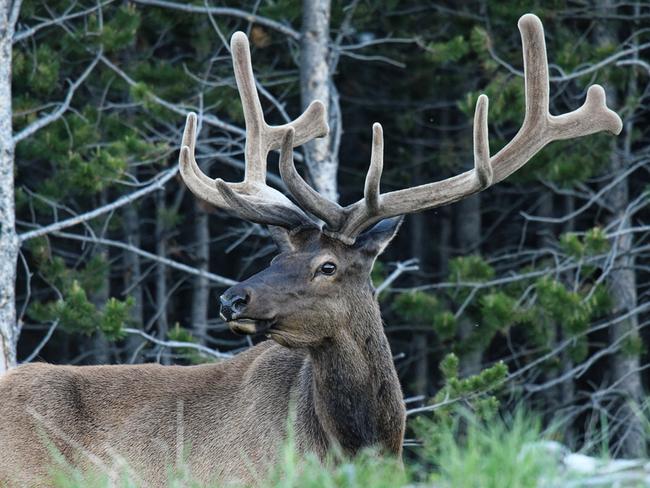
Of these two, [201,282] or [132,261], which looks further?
[132,261]

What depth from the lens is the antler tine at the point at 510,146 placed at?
6.64 metres

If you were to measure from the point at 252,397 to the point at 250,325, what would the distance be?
798 millimetres

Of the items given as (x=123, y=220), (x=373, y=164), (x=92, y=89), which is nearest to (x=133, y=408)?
(x=373, y=164)

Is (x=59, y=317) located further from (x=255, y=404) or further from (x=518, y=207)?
(x=518, y=207)

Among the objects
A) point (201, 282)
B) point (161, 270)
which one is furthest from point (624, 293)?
point (161, 270)

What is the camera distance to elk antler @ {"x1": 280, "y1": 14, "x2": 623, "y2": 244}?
657 cm

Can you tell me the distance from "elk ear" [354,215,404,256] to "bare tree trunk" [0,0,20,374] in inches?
131

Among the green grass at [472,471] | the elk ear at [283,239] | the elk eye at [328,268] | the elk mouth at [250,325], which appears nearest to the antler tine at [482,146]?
the elk eye at [328,268]

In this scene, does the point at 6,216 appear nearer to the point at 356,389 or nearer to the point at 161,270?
the point at 356,389

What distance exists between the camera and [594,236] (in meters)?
11.2

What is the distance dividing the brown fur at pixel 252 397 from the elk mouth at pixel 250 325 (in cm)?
4

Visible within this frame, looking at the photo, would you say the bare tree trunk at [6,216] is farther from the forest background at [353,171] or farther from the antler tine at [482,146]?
the antler tine at [482,146]

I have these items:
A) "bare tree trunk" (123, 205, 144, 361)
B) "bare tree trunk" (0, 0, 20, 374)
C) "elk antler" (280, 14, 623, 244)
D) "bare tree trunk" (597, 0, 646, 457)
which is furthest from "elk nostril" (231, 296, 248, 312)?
"bare tree trunk" (123, 205, 144, 361)

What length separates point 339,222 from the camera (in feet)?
21.8
